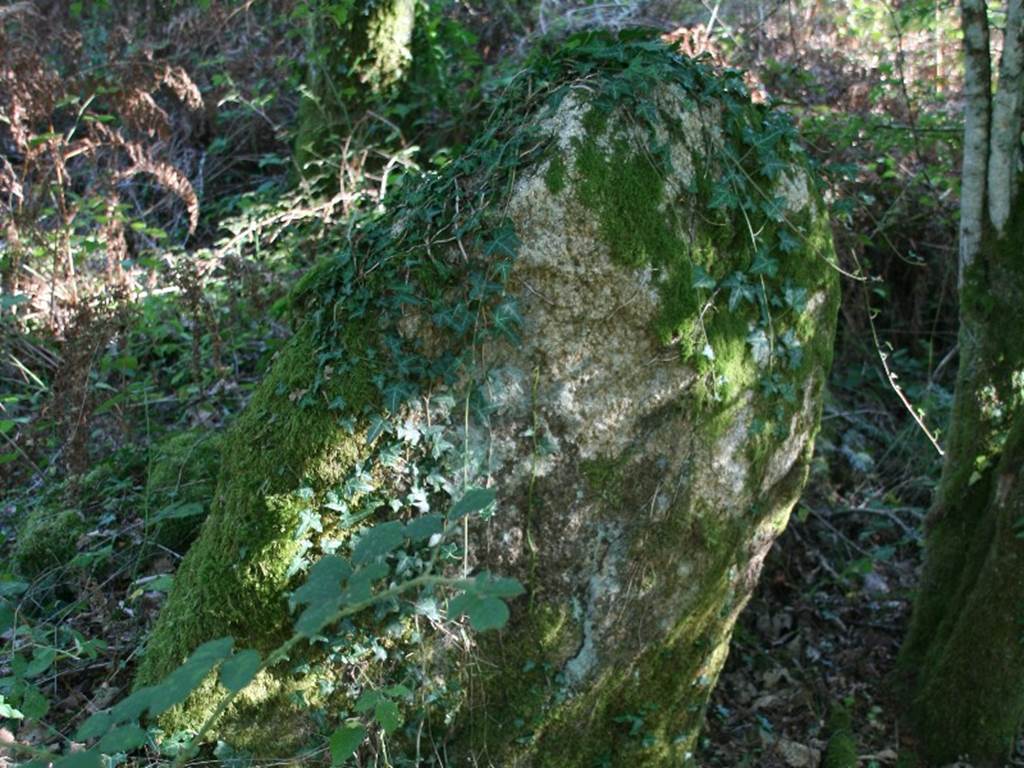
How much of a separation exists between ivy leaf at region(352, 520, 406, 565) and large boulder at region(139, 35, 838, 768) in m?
0.85

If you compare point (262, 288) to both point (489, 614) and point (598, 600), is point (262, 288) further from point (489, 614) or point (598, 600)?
point (489, 614)

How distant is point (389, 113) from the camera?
6.32 metres

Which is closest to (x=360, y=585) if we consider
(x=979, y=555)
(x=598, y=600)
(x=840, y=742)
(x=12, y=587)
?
(x=598, y=600)

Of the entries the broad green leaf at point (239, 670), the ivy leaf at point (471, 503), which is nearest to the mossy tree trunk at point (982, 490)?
the ivy leaf at point (471, 503)

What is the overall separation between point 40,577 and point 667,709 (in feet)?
8.33

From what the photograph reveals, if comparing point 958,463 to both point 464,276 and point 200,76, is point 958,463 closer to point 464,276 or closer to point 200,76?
point 464,276

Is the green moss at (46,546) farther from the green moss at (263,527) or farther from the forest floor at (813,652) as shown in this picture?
the forest floor at (813,652)

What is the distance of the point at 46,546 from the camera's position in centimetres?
384

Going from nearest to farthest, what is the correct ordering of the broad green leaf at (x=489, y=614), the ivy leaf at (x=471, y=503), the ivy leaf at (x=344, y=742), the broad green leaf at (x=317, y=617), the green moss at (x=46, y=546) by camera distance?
the broad green leaf at (x=489, y=614) < the broad green leaf at (x=317, y=617) < the ivy leaf at (x=471, y=503) < the ivy leaf at (x=344, y=742) < the green moss at (x=46, y=546)

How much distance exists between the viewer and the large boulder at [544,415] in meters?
2.97

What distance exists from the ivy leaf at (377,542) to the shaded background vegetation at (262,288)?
4.85 feet

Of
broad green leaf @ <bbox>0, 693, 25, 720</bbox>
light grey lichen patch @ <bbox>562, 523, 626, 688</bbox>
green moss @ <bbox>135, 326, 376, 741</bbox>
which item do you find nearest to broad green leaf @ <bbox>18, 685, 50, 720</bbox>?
broad green leaf @ <bbox>0, 693, 25, 720</bbox>

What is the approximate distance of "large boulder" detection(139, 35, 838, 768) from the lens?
2969 mm

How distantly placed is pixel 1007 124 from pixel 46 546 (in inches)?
171
